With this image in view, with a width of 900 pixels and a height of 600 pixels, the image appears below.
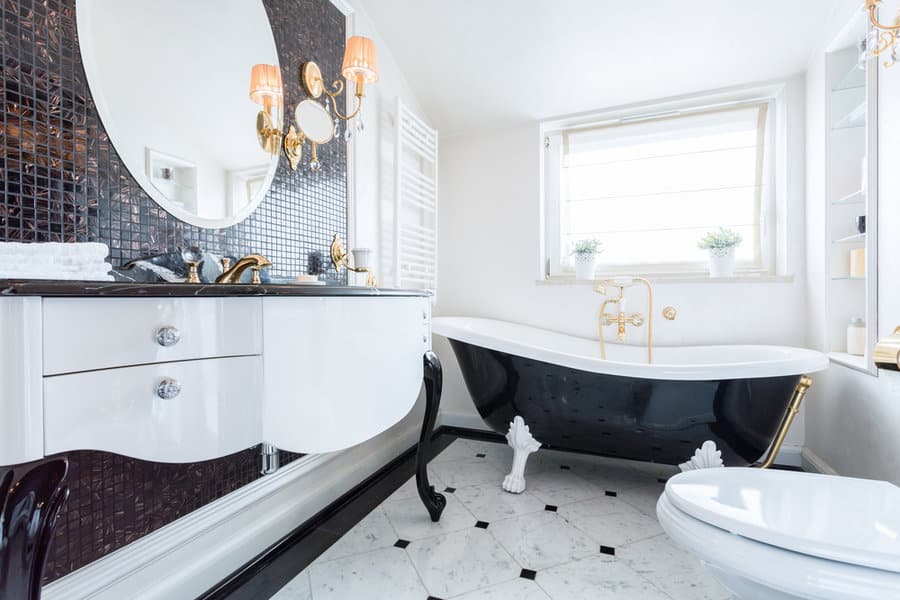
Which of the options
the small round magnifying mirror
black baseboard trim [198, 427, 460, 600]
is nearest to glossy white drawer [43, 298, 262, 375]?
black baseboard trim [198, 427, 460, 600]

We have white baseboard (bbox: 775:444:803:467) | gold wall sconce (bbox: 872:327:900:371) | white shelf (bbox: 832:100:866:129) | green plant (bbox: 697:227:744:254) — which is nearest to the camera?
gold wall sconce (bbox: 872:327:900:371)

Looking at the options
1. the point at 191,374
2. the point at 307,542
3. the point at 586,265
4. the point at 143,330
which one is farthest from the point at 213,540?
the point at 586,265

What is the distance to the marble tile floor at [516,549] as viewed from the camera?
1324mm

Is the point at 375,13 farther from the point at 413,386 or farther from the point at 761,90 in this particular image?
the point at 761,90

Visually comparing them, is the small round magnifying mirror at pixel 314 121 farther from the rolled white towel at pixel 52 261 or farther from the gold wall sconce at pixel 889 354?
the gold wall sconce at pixel 889 354

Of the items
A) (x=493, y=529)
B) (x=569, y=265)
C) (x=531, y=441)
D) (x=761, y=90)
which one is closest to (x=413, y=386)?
(x=493, y=529)

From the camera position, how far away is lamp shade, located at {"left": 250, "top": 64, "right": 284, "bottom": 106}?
1548mm

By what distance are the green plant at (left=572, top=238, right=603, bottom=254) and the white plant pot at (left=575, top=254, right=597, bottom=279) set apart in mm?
24

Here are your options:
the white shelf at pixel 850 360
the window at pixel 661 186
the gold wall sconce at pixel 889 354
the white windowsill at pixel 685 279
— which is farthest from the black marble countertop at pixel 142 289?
the window at pixel 661 186

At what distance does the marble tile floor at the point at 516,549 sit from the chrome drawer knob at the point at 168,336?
973 mm

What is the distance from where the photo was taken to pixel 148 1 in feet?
3.95

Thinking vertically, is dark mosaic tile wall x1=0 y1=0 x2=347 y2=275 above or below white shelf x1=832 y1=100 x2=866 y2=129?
below

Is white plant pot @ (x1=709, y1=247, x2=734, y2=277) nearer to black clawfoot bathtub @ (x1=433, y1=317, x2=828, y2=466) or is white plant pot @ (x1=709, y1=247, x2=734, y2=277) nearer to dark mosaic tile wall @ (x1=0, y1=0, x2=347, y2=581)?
black clawfoot bathtub @ (x1=433, y1=317, x2=828, y2=466)

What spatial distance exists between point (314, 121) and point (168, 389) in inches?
55.9
